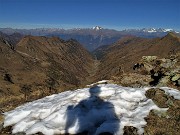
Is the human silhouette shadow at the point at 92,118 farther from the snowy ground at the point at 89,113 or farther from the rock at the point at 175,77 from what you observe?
the rock at the point at 175,77

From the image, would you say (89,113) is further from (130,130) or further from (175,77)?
(175,77)

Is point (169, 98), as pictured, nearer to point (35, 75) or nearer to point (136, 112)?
point (136, 112)

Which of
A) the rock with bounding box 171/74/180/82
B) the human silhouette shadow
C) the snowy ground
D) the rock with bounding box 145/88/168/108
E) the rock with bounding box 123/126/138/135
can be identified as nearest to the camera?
the rock with bounding box 123/126/138/135

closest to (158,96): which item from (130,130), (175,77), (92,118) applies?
(130,130)

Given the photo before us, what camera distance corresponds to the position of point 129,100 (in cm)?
2098

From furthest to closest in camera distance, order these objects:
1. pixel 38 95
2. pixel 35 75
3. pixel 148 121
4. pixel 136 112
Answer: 1. pixel 35 75
2. pixel 38 95
3. pixel 136 112
4. pixel 148 121

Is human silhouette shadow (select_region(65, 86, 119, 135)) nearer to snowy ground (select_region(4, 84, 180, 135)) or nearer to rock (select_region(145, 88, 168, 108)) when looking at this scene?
snowy ground (select_region(4, 84, 180, 135))

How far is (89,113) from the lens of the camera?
18.9 m

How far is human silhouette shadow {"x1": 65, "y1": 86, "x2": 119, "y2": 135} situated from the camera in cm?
1695

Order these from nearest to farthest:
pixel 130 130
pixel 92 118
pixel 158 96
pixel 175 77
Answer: pixel 130 130
pixel 92 118
pixel 158 96
pixel 175 77

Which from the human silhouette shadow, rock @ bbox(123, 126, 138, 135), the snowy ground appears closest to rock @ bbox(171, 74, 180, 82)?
the snowy ground

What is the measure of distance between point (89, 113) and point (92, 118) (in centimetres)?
62

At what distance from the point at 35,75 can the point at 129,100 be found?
178781 mm

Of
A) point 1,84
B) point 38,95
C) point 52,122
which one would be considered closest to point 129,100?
point 52,122
